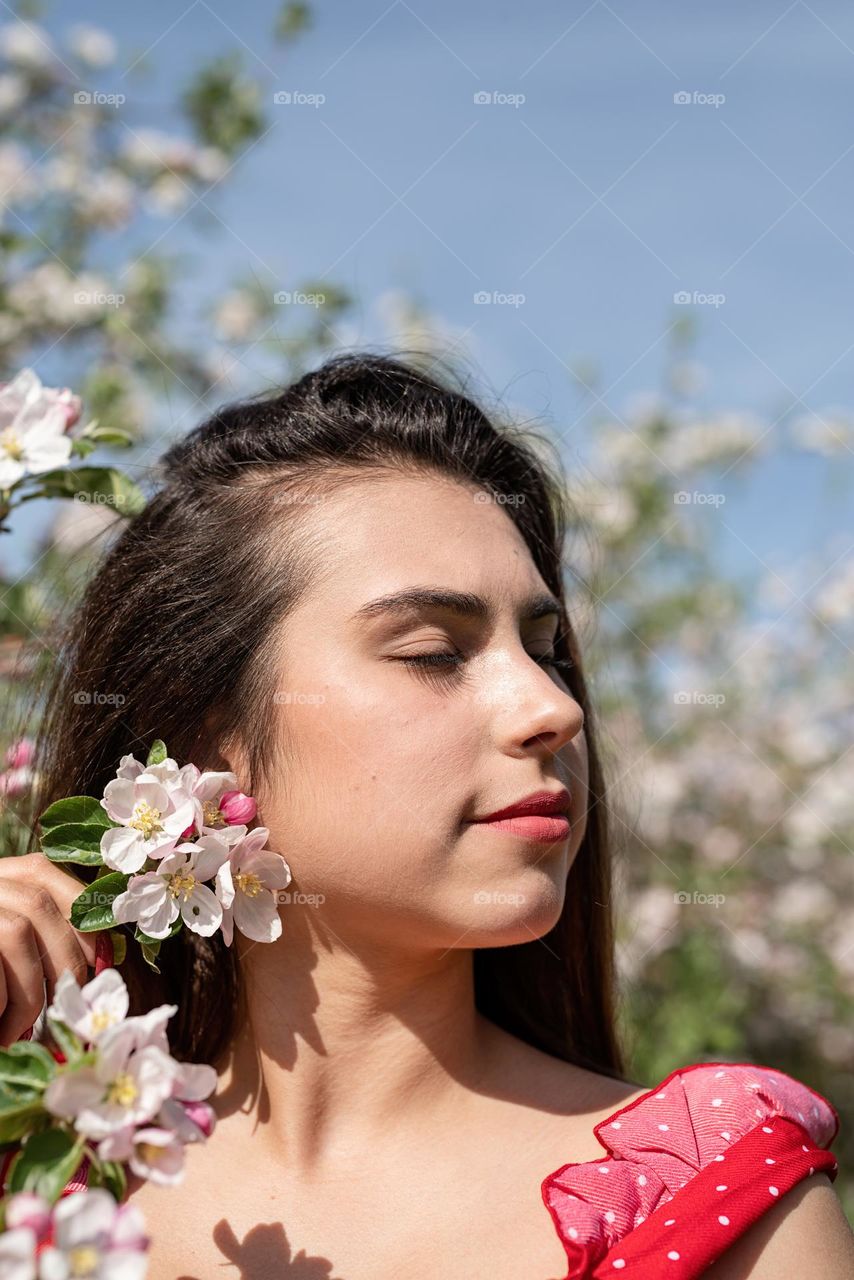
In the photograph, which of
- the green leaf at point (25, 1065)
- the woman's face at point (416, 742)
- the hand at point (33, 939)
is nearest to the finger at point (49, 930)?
the hand at point (33, 939)

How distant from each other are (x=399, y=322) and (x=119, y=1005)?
414cm

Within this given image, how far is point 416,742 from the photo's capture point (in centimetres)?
144

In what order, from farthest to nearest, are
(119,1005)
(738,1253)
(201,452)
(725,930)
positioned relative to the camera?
(725,930) → (201,452) → (738,1253) → (119,1005)

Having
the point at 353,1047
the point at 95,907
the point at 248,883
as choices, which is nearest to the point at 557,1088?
the point at 353,1047

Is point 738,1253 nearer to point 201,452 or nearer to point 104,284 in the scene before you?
point 201,452

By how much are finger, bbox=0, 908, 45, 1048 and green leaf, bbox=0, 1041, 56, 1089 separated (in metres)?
0.34

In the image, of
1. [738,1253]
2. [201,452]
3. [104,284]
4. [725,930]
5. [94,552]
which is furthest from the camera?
[725,930]

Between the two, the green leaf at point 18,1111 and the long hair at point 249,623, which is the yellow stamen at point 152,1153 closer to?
the green leaf at point 18,1111

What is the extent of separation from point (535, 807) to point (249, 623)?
17.8 inches

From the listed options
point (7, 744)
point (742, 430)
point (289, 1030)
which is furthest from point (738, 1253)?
point (742, 430)

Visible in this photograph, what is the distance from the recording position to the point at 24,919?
1419 millimetres

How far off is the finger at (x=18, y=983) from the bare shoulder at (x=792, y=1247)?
0.76 meters

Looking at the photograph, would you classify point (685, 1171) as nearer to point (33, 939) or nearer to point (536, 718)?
point (536, 718)

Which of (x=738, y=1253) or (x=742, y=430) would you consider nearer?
(x=738, y=1253)
